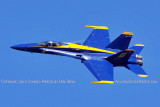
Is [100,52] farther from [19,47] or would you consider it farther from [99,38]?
[19,47]

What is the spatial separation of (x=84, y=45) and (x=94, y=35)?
83.8 inches

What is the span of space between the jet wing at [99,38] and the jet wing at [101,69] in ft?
9.29

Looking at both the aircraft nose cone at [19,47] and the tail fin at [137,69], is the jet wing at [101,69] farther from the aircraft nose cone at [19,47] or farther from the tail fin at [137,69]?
Answer: the aircraft nose cone at [19,47]

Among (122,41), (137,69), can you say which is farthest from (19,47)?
(137,69)

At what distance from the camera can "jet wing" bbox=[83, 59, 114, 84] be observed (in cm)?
4525

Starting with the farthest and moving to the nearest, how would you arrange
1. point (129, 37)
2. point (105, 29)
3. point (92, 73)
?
point (105, 29)
point (129, 37)
point (92, 73)

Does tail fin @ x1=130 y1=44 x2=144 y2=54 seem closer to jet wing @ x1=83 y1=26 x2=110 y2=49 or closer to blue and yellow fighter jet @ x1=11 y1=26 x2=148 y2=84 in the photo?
blue and yellow fighter jet @ x1=11 y1=26 x2=148 y2=84

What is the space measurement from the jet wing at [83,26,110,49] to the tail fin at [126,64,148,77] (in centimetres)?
390

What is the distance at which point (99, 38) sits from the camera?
169 feet

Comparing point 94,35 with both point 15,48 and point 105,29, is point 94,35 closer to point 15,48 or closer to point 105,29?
point 105,29

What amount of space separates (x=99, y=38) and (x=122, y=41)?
323 centimetres

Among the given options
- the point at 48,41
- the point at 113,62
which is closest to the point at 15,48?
the point at 48,41

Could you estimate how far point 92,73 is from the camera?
46.4m

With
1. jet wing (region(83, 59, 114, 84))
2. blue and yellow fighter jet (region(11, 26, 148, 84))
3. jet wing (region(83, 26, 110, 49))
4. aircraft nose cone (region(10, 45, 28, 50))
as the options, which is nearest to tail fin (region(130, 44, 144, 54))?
blue and yellow fighter jet (region(11, 26, 148, 84))
